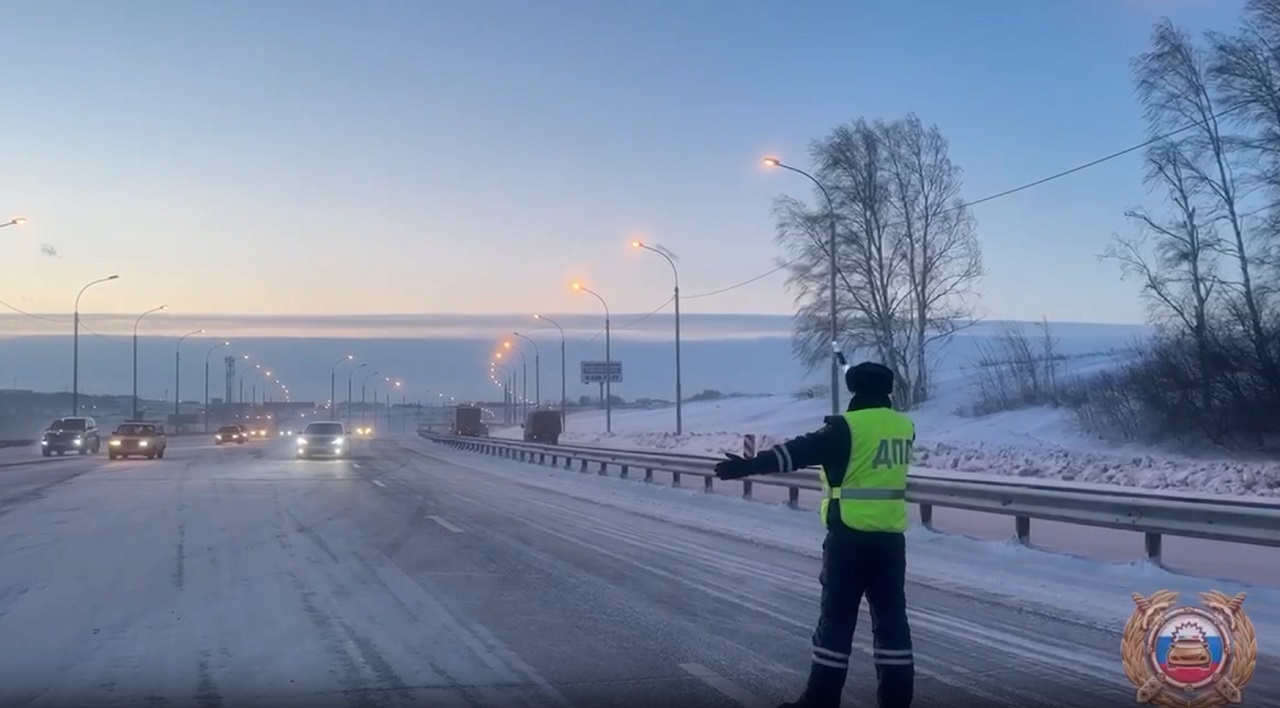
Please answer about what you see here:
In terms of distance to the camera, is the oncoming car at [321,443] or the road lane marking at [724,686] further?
the oncoming car at [321,443]

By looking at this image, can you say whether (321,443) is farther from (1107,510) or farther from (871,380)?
(871,380)

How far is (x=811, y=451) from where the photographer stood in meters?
6.56

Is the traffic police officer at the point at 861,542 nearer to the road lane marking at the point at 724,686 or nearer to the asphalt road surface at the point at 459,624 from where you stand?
the road lane marking at the point at 724,686

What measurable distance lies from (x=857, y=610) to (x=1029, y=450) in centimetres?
3504

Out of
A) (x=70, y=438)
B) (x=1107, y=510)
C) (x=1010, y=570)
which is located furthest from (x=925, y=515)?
(x=70, y=438)

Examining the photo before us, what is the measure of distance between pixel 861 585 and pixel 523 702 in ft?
7.68

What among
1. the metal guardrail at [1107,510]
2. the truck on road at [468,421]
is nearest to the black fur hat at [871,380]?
the metal guardrail at [1107,510]

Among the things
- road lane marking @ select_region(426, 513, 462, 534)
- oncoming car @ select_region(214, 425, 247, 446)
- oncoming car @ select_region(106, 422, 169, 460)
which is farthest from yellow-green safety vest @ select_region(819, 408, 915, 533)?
oncoming car @ select_region(214, 425, 247, 446)

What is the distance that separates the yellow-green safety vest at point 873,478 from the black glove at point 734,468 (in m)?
0.49

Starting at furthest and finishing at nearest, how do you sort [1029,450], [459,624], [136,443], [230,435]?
[230,435], [136,443], [1029,450], [459,624]

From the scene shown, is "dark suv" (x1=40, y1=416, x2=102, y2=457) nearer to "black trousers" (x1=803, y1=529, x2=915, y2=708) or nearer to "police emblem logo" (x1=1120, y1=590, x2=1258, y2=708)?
"black trousers" (x1=803, y1=529, x2=915, y2=708)

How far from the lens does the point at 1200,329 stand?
127 feet

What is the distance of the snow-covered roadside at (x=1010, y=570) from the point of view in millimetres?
11617

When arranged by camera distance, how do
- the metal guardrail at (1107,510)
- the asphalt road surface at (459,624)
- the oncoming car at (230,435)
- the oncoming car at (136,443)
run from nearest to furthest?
1. the asphalt road surface at (459,624)
2. the metal guardrail at (1107,510)
3. the oncoming car at (136,443)
4. the oncoming car at (230,435)
